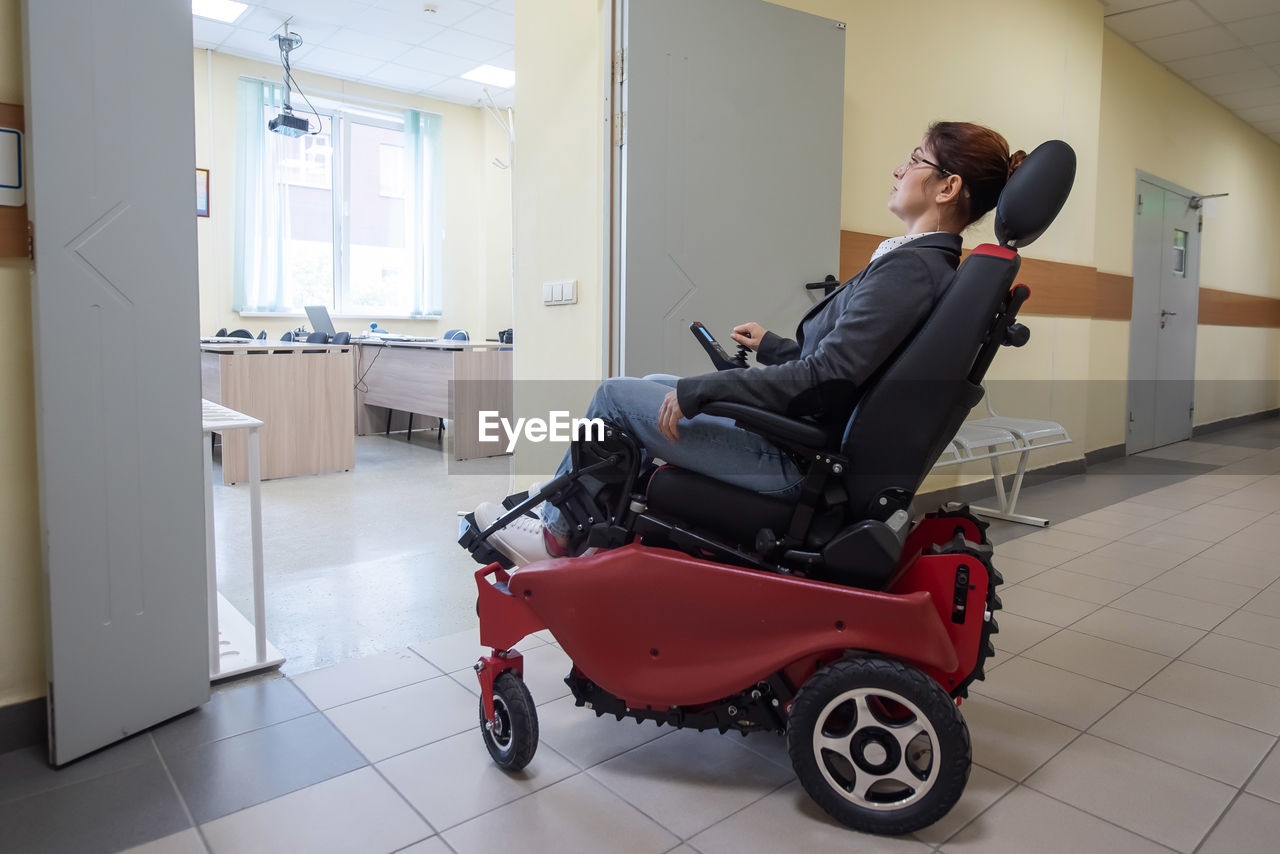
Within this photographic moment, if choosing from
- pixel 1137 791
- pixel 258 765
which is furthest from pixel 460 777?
pixel 1137 791

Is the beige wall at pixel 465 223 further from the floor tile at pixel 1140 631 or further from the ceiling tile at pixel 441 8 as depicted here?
the floor tile at pixel 1140 631

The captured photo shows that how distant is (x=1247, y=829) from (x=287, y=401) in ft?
15.4

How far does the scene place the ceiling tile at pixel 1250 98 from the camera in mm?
6590

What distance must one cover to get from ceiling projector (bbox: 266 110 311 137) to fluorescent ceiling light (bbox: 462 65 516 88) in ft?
5.40

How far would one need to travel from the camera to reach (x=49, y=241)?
154 cm

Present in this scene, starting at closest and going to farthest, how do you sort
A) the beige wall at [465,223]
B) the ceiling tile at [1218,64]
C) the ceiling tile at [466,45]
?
1. the ceiling tile at [1218,64]
2. the ceiling tile at [466,45]
3. the beige wall at [465,223]

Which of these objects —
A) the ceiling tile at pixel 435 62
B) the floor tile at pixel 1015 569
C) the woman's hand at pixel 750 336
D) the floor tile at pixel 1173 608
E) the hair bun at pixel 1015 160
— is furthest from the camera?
the ceiling tile at pixel 435 62

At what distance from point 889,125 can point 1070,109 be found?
176cm

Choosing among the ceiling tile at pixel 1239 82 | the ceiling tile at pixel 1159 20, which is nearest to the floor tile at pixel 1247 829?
the ceiling tile at pixel 1159 20

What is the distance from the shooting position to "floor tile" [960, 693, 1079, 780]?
166 centimetres

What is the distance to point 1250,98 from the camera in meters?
6.79

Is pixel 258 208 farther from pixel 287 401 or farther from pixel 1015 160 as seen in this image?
pixel 1015 160

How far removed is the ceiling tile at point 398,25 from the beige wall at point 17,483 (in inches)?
215

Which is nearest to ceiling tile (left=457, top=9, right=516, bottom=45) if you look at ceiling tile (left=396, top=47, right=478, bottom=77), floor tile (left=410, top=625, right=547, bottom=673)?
ceiling tile (left=396, top=47, right=478, bottom=77)
